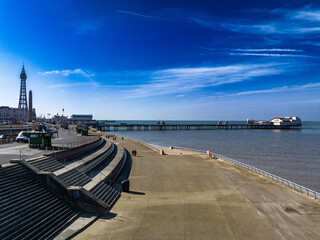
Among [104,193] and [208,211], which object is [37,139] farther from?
[208,211]

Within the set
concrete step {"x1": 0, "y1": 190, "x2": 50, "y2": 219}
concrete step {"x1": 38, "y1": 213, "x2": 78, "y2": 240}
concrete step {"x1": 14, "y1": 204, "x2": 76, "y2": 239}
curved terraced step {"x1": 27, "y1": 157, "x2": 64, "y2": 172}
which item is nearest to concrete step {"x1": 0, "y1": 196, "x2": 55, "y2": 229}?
concrete step {"x1": 0, "y1": 190, "x2": 50, "y2": 219}

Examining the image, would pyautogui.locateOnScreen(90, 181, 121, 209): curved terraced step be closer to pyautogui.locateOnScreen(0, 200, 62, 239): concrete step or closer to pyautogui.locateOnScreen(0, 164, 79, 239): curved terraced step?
pyautogui.locateOnScreen(0, 164, 79, 239): curved terraced step

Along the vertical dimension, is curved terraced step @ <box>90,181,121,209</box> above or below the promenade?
above

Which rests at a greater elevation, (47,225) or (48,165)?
(48,165)

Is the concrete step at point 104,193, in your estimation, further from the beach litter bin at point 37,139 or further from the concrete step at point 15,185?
the beach litter bin at point 37,139

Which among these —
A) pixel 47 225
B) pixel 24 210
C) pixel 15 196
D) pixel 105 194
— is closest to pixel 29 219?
pixel 24 210

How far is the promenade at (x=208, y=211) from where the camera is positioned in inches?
414

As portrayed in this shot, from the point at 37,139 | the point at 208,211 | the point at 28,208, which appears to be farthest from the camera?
the point at 37,139

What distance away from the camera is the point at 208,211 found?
13.1 m

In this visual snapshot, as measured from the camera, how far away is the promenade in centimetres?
1052

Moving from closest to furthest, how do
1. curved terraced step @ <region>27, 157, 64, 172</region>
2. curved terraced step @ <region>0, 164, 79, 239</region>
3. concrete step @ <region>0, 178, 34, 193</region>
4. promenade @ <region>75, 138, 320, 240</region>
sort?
curved terraced step @ <region>0, 164, 79, 239</region>, concrete step @ <region>0, 178, 34, 193</region>, promenade @ <region>75, 138, 320, 240</region>, curved terraced step @ <region>27, 157, 64, 172</region>

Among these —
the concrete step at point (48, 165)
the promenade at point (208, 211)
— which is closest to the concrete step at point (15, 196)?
the concrete step at point (48, 165)

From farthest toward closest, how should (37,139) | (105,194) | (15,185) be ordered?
(37,139) → (105,194) → (15,185)

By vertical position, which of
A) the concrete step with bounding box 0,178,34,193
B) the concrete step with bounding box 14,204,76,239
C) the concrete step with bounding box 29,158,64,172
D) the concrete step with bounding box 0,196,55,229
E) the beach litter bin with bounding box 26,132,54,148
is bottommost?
the concrete step with bounding box 14,204,76,239
